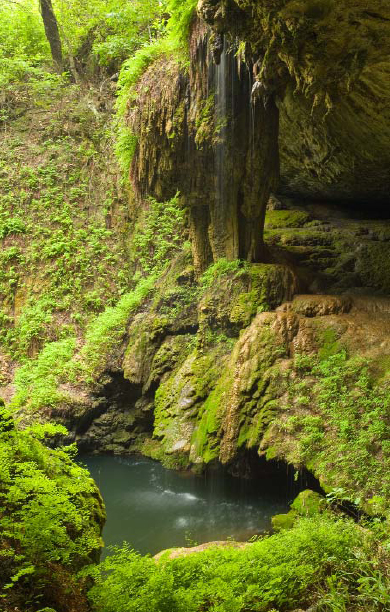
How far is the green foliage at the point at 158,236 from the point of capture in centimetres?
1384

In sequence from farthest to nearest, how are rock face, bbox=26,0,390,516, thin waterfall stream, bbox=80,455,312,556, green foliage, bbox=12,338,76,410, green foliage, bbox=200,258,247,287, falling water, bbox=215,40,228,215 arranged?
1. green foliage, bbox=12,338,76,410
2. green foliage, bbox=200,258,247,287
3. falling water, bbox=215,40,228,215
4. thin waterfall stream, bbox=80,455,312,556
5. rock face, bbox=26,0,390,516

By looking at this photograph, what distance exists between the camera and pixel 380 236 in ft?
40.9

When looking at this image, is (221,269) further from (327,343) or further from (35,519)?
(35,519)

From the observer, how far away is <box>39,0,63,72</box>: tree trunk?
695 inches

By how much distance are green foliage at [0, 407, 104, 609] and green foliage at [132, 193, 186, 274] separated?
32.3 feet

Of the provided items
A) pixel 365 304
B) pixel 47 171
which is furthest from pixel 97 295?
pixel 365 304

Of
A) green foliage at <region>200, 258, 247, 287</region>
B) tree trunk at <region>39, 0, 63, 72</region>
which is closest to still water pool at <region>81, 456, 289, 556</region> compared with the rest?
green foliage at <region>200, 258, 247, 287</region>

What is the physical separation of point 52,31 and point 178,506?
18.1 metres

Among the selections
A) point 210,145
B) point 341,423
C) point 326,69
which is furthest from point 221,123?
point 341,423

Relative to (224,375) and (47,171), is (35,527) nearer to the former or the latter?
(224,375)

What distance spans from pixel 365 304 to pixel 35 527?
26.1 feet

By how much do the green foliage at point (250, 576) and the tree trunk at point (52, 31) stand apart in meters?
19.4


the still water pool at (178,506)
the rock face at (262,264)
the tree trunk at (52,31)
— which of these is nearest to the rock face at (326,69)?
the rock face at (262,264)

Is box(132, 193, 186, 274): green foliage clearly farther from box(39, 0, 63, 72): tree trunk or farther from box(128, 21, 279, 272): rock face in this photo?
→ box(39, 0, 63, 72): tree trunk
